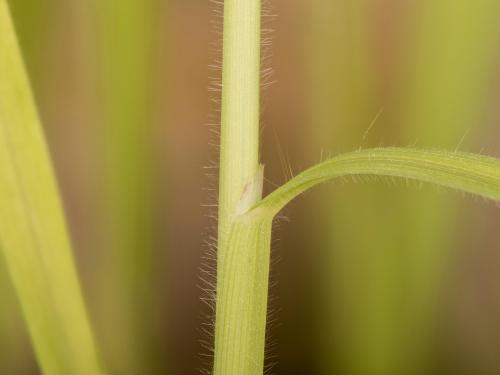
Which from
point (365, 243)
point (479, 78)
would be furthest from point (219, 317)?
point (479, 78)

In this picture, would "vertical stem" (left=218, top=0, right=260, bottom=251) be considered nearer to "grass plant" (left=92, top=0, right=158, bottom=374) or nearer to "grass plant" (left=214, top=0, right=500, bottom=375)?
"grass plant" (left=214, top=0, right=500, bottom=375)

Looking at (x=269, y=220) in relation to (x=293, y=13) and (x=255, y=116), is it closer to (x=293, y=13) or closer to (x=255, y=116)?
(x=255, y=116)

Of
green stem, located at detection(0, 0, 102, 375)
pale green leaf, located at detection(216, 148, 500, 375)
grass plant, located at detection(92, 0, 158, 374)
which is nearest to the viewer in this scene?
pale green leaf, located at detection(216, 148, 500, 375)

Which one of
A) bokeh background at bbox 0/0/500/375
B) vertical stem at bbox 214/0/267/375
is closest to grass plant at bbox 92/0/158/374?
bokeh background at bbox 0/0/500/375

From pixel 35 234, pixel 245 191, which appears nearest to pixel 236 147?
pixel 245 191

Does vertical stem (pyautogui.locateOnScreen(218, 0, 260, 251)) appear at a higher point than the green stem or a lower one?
higher
